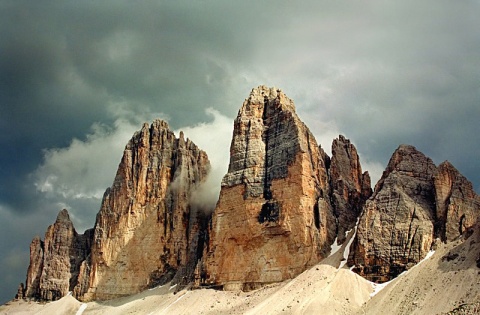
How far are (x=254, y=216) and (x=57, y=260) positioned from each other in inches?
2163

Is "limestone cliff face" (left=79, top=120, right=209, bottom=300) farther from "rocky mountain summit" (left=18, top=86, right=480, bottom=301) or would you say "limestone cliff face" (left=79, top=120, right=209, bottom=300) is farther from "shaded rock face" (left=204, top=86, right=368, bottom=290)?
"shaded rock face" (left=204, top=86, right=368, bottom=290)

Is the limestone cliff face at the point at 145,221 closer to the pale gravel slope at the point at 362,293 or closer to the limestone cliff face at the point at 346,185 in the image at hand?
the pale gravel slope at the point at 362,293

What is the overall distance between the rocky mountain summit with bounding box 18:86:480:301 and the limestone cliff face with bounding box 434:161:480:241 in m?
0.16

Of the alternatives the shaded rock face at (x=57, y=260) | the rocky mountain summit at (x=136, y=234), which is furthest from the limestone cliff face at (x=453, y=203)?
the shaded rock face at (x=57, y=260)

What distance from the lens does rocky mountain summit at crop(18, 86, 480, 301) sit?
99.8 m

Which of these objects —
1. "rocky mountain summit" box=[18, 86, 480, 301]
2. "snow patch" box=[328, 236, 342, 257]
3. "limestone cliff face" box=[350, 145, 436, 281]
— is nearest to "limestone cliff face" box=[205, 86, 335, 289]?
"rocky mountain summit" box=[18, 86, 480, 301]

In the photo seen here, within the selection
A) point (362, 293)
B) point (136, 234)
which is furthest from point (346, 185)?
point (136, 234)

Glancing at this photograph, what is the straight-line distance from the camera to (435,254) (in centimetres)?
9319

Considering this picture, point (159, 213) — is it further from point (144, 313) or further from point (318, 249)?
point (318, 249)

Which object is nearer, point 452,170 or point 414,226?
point 414,226

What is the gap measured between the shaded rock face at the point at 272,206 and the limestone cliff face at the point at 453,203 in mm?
16587

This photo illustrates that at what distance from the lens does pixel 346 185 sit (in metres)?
118

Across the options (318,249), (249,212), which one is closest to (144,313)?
(249,212)

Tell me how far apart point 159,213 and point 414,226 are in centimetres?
5664
